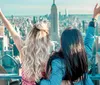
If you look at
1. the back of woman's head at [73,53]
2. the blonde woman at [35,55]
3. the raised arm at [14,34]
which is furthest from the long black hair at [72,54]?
the raised arm at [14,34]

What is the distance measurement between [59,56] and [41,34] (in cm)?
38

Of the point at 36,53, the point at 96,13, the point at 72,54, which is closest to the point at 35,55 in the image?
the point at 36,53

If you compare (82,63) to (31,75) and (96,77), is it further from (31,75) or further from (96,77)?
(96,77)

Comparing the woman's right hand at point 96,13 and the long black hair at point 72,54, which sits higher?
the woman's right hand at point 96,13

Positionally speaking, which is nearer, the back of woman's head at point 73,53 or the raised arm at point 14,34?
the back of woman's head at point 73,53

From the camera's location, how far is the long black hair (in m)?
3.09

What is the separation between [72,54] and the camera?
10.1 ft

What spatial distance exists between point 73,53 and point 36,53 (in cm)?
44

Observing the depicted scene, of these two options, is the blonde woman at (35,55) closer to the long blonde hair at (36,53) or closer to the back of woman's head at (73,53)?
the long blonde hair at (36,53)

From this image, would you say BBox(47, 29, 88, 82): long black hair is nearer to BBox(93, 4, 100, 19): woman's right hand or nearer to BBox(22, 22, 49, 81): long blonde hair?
BBox(22, 22, 49, 81): long blonde hair

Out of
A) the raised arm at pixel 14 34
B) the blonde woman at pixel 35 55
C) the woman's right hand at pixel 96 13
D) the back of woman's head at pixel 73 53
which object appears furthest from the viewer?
the woman's right hand at pixel 96 13

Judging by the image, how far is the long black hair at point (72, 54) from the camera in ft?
10.1

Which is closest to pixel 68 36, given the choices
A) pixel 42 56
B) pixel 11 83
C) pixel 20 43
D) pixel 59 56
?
pixel 59 56

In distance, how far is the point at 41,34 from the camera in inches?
133
